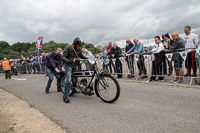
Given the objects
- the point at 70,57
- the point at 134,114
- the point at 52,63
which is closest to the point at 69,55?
the point at 70,57

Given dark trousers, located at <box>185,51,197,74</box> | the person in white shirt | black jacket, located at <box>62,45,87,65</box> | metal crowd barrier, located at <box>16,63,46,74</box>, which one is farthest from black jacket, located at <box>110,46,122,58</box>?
metal crowd barrier, located at <box>16,63,46,74</box>

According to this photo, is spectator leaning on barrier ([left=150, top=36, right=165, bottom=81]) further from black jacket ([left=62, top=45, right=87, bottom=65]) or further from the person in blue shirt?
black jacket ([left=62, top=45, right=87, bottom=65])

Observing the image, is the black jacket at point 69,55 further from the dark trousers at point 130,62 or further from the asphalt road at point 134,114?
the dark trousers at point 130,62

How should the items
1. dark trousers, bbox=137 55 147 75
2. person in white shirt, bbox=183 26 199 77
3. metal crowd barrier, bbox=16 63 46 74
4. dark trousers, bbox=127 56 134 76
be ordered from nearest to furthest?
1. person in white shirt, bbox=183 26 199 77
2. dark trousers, bbox=137 55 147 75
3. dark trousers, bbox=127 56 134 76
4. metal crowd barrier, bbox=16 63 46 74

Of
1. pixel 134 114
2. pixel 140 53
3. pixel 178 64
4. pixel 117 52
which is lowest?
pixel 134 114

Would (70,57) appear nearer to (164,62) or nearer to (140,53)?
(140,53)

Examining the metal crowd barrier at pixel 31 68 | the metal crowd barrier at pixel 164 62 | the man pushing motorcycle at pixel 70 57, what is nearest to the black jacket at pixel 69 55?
the man pushing motorcycle at pixel 70 57

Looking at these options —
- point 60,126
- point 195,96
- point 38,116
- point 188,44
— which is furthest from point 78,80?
point 188,44

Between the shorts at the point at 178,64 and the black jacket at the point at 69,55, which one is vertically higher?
the black jacket at the point at 69,55

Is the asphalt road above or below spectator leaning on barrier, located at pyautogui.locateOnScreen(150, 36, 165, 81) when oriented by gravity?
below

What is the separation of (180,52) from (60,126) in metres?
5.19

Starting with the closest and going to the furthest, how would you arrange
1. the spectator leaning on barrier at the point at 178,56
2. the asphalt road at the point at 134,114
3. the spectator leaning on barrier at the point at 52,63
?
the asphalt road at the point at 134,114
the spectator leaning on barrier at the point at 178,56
the spectator leaning on barrier at the point at 52,63

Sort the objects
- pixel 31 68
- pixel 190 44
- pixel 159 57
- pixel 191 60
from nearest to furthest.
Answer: pixel 191 60 < pixel 190 44 < pixel 159 57 < pixel 31 68

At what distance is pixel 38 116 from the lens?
3.56 m
